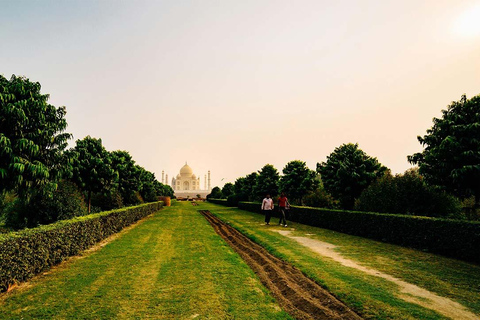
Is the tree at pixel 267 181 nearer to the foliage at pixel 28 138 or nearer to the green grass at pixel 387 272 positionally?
the green grass at pixel 387 272

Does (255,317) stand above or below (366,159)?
below

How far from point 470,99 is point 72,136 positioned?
719 inches

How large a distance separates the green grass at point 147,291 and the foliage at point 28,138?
4.19m

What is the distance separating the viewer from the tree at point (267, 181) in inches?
1421

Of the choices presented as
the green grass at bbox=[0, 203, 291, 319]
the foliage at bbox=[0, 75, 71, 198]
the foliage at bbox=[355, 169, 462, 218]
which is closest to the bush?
the foliage at bbox=[0, 75, 71, 198]

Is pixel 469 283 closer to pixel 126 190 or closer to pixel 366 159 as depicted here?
pixel 366 159

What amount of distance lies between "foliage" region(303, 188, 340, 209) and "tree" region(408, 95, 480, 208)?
1427cm

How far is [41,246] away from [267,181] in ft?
99.4

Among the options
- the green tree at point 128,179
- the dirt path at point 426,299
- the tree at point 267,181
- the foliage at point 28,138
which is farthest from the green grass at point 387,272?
the tree at point 267,181

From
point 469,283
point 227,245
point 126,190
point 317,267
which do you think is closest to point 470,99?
point 469,283

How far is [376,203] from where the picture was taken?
17.0 m

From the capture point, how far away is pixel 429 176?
13.1 metres

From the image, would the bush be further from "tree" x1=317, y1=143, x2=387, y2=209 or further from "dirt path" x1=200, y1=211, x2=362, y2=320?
"dirt path" x1=200, y1=211, x2=362, y2=320

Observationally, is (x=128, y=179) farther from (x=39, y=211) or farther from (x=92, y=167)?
(x=39, y=211)
